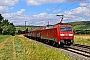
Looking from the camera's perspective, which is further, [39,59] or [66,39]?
[66,39]

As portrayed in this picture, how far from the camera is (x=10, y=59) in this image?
16594mm

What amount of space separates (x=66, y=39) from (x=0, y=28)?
4682 inches

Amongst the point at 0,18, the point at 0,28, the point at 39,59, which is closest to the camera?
the point at 39,59

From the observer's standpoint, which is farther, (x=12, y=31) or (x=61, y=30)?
(x=12, y=31)

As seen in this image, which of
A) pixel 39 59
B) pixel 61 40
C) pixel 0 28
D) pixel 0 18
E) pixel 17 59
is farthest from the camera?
pixel 0 18

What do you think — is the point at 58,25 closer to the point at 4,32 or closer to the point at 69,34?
the point at 69,34

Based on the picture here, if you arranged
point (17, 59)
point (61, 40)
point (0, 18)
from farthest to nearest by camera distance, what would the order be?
point (0, 18) < point (61, 40) < point (17, 59)

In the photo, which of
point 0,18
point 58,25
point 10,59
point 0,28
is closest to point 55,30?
point 58,25

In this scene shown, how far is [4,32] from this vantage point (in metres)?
150

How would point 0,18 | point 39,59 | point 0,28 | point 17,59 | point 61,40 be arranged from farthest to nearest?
point 0,18, point 0,28, point 61,40, point 17,59, point 39,59

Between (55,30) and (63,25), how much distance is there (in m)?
1.30

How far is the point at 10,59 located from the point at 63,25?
1620 centimetres

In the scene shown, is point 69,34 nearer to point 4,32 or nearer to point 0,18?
point 4,32

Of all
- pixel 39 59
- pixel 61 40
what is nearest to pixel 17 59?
pixel 39 59
